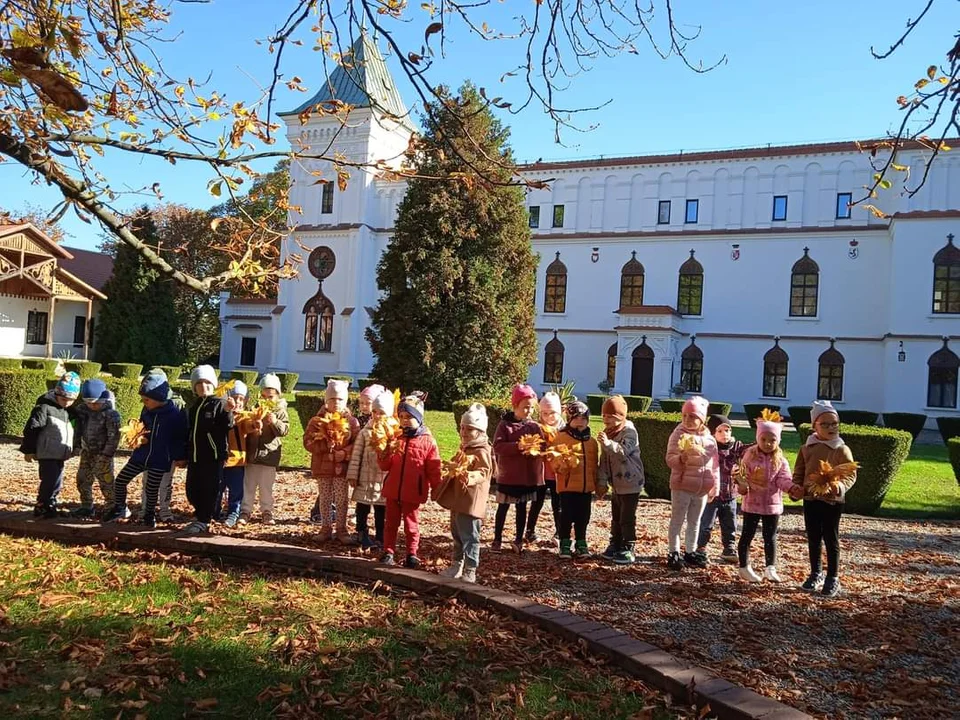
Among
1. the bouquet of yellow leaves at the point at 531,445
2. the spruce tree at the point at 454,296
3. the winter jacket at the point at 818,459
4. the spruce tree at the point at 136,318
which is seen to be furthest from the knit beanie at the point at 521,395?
the spruce tree at the point at 136,318

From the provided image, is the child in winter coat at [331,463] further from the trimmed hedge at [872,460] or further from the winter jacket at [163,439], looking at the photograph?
the trimmed hedge at [872,460]

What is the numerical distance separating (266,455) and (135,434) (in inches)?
48.1

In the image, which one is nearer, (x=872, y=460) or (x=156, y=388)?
(x=156, y=388)

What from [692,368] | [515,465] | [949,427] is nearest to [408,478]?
[515,465]

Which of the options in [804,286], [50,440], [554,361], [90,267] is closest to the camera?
[50,440]

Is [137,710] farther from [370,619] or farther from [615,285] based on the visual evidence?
[615,285]

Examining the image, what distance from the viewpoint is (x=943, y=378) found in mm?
29969

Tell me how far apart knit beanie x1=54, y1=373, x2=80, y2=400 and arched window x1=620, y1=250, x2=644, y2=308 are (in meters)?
31.3

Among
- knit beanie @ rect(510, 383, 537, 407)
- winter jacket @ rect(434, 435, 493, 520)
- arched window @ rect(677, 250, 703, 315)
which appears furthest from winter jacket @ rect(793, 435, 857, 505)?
arched window @ rect(677, 250, 703, 315)

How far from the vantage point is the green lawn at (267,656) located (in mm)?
3418

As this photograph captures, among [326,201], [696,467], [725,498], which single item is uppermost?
[326,201]

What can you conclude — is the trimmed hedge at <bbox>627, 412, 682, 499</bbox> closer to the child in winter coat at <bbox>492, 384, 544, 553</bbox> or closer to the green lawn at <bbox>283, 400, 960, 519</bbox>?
the green lawn at <bbox>283, 400, 960, 519</bbox>

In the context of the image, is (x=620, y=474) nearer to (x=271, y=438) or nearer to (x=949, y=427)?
(x=271, y=438)

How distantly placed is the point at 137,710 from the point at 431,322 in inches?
826
